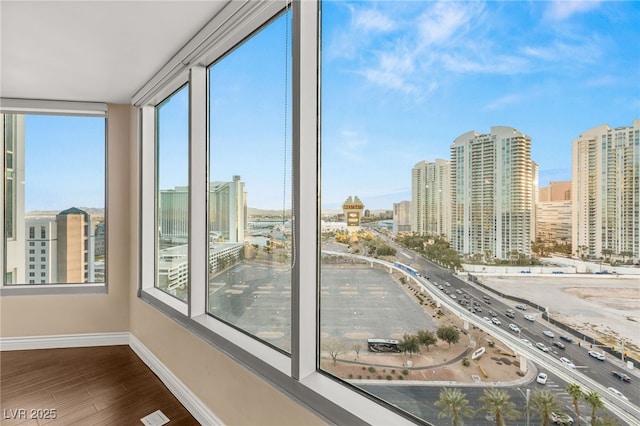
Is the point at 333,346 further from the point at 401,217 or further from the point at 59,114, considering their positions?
the point at 59,114

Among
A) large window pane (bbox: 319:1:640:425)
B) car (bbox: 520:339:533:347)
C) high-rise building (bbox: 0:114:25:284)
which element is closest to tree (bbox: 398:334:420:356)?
A: large window pane (bbox: 319:1:640:425)

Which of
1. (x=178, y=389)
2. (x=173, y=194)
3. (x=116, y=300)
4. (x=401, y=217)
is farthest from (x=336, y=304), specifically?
(x=116, y=300)

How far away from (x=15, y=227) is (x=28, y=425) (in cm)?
232

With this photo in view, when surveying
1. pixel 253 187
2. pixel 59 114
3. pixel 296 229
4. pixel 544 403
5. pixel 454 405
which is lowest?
pixel 454 405

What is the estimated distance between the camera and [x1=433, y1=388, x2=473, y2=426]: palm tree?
3.72 ft

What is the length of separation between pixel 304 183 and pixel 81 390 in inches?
102

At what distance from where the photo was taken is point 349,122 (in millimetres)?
1500

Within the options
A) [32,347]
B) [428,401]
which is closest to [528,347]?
[428,401]

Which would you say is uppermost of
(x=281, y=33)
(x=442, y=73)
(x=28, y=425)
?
(x=281, y=33)

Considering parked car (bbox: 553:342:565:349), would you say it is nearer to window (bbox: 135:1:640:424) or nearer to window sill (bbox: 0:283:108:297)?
window (bbox: 135:1:640:424)

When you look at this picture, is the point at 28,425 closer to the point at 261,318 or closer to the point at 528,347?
the point at 261,318

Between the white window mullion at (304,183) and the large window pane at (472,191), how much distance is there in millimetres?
58

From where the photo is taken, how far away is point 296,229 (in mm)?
1575

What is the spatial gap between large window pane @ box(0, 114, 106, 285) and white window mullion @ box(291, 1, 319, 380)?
318 cm
